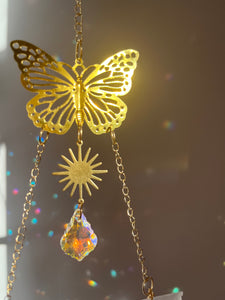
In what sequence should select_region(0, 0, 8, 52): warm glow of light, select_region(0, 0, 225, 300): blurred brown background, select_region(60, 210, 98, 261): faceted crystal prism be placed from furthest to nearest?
select_region(0, 0, 8, 52): warm glow of light < select_region(0, 0, 225, 300): blurred brown background < select_region(60, 210, 98, 261): faceted crystal prism

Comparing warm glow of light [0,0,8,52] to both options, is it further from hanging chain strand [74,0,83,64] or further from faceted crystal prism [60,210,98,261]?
faceted crystal prism [60,210,98,261]


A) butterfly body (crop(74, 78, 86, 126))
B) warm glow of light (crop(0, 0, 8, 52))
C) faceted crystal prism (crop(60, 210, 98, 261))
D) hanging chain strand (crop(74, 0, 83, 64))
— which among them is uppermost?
warm glow of light (crop(0, 0, 8, 52))

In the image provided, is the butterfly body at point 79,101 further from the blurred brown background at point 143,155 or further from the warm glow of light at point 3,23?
the warm glow of light at point 3,23

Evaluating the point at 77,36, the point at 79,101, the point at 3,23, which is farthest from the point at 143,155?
the point at 3,23

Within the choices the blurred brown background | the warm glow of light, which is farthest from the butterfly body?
the warm glow of light

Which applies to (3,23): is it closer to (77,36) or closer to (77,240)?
(77,36)
